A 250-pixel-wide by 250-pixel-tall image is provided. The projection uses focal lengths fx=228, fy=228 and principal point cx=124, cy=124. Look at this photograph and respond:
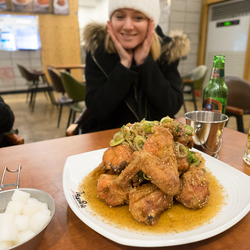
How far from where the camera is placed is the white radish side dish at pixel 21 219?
504mm

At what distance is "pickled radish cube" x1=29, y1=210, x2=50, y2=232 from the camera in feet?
1.82

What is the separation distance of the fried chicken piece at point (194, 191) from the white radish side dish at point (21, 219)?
1.32ft

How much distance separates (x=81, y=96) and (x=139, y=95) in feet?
6.59

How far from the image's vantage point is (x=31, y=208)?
598 millimetres

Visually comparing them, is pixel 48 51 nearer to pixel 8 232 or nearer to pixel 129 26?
pixel 129 26

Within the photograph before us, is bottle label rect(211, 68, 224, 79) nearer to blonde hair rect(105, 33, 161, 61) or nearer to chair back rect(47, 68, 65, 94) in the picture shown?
blonde hair rect(105, 33, 161, 61)

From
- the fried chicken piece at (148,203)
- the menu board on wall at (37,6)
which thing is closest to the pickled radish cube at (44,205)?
the fried chicken piece at (148,203)

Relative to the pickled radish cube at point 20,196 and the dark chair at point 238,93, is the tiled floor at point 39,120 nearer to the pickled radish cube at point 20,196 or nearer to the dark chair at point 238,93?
the dark chair at point 238,93

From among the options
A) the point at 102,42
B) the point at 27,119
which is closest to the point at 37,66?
the point at 27,119

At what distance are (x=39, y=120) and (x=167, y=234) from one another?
5276 mm

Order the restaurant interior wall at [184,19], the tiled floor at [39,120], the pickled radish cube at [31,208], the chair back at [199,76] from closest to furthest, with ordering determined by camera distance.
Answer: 1. the pickled radish cube at [31,208]
2. the tiled floor at [39,120]
3. the chair back at [199,76]
4. the restaurant interior wall at [184,19]

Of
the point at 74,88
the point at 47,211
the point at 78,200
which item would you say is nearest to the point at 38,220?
the point at 47,211

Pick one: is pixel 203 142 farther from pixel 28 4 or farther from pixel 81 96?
pixel 28 4

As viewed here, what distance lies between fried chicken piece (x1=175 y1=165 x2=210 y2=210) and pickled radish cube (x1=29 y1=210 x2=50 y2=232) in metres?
0.40
